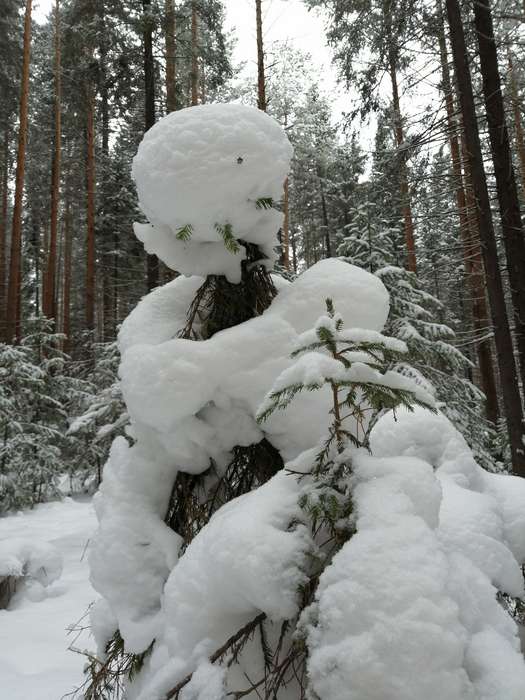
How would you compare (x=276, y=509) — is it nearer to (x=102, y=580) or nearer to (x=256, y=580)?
(x=256, y=580)

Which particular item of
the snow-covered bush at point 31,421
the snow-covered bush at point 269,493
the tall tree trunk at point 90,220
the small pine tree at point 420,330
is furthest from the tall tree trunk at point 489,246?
the tall tree trunk at point 90,220

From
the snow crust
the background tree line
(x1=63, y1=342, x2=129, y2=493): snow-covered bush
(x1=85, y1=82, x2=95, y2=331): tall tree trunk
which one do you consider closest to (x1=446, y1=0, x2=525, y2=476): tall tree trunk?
the background tree line

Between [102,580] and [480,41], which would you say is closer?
[102,580]

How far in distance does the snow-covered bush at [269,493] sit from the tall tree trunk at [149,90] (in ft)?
19.1

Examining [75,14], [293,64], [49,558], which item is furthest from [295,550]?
[293,64]

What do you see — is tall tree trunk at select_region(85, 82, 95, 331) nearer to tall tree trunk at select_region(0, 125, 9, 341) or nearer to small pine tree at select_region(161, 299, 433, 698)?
tall tree trunk at select_region(0, 125, 9, 341)

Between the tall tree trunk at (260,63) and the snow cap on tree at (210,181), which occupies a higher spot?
the tall tree trunk at (260,63)

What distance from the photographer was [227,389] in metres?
2.01

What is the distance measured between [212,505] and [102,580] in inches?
22.9

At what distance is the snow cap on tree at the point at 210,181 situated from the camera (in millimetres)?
2047

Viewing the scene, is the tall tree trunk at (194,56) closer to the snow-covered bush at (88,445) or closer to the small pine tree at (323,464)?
the snow-covered bush at (88,445)

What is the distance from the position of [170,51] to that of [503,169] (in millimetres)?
7308

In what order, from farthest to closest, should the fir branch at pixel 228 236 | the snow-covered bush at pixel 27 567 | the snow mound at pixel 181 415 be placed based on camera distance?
the snow-covered bush at pixel 27 567 → the fir branch at pixel 228 236 → the snow mound at pixel 181 415

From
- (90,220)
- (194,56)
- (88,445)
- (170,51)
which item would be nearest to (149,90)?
(194,56)
